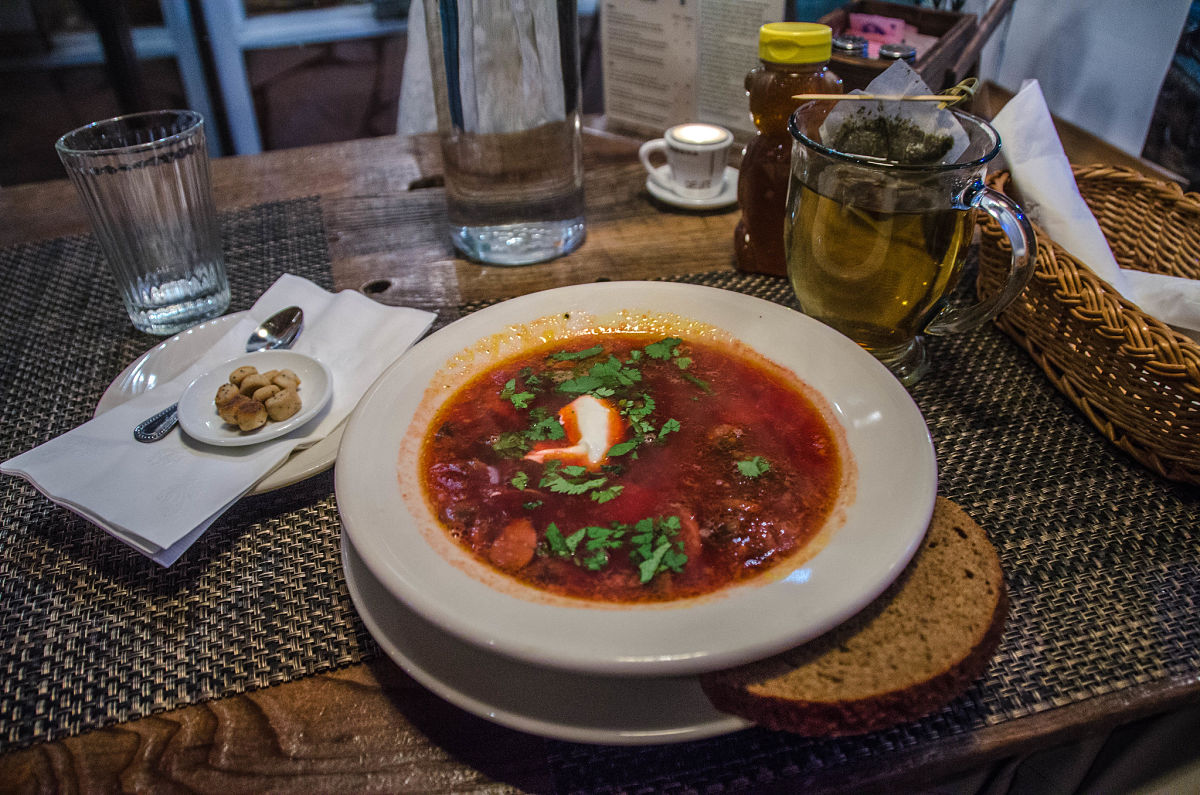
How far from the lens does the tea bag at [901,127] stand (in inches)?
54.2

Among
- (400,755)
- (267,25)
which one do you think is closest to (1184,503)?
(400,755)

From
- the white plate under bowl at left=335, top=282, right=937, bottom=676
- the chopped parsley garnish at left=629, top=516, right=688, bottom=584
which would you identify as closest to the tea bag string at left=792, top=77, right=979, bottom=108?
the white plate under bowl at left=335, top=282, right=937, bottom=676

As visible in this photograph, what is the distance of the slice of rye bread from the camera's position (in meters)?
0.84

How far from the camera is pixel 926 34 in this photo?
2447 mm

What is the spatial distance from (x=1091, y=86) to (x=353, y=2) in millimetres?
4870

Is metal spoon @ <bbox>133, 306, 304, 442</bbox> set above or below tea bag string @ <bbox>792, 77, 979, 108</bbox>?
below

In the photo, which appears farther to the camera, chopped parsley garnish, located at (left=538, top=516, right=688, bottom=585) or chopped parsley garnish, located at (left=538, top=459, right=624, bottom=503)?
chopped parsley garnish, located at (left=538, top=459, right=624, bottom=503)

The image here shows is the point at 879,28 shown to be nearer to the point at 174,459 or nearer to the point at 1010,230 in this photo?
the point at 1010,230

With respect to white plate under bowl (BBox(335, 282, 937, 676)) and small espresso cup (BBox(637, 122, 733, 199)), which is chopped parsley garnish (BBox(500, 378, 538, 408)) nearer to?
white plate under bowl (BBox(335, 282, 937, 676))

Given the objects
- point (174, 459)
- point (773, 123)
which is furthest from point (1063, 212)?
point (174, 459)

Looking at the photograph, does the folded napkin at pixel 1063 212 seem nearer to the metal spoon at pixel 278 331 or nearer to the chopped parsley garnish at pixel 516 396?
the chopped parsley garnish at pixel 516 396

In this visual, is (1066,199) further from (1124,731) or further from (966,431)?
(1124,731)

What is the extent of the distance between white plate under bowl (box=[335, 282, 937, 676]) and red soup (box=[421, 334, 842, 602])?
38mm

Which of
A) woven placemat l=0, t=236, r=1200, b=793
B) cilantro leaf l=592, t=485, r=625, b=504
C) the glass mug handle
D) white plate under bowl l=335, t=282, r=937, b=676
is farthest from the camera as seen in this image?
the glass mug handle
